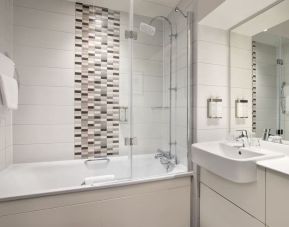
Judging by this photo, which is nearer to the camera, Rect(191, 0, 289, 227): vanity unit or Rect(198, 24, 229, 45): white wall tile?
Rect(191, 0, 289, 227): vanity unit

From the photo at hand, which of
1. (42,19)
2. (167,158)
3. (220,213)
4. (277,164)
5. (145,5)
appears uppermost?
(145,5)

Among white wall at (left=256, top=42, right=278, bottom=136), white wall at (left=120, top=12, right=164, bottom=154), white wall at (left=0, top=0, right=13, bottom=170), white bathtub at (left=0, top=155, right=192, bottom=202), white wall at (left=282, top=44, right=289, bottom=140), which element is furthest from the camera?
white wall at (left=120, top=12, right=164, bottom=154)

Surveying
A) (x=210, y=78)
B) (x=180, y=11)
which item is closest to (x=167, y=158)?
(x=210, y=78)

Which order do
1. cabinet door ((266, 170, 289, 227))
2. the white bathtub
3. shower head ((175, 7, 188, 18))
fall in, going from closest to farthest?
cabinet door ((266, 170, 289, 227)), the white bathtub, shower head ((175, 7, 188, 18))

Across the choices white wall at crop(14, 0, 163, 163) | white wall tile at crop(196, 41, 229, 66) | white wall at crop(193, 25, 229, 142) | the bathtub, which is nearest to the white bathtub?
the bathtub

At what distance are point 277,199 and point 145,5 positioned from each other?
2.21 m

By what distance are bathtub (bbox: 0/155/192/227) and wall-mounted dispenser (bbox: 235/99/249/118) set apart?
0.83m

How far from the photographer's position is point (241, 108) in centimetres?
192

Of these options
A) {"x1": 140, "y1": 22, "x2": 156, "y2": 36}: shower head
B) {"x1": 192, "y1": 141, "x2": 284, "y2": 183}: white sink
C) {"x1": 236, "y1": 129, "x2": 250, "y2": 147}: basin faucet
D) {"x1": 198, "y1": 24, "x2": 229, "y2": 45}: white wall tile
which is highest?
{"x1": 140, "y1": 22, "x2": 156, "y2": 36}: shower head

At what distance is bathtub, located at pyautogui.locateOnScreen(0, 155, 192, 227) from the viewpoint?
4.39ft

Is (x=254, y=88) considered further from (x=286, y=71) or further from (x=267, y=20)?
(x=267, y=20)

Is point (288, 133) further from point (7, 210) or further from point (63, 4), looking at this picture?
point (63, 4)

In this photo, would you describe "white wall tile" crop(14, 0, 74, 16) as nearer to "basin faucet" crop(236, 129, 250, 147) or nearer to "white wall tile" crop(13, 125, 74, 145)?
"white wall tile" crop(13, 125, 74, 145)

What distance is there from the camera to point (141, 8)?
6.79 ft
